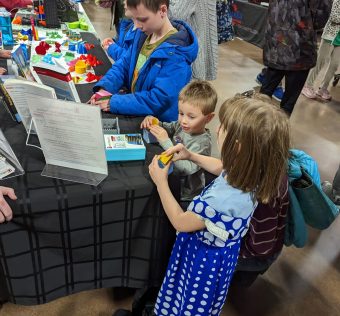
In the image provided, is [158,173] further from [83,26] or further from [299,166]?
[83,26]

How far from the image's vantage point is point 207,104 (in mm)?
1257

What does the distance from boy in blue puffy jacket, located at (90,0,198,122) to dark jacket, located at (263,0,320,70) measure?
57.7 inches

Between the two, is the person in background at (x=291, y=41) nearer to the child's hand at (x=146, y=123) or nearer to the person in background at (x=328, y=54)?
the person in background at (x=328, y=54)

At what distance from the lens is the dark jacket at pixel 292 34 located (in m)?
2.52

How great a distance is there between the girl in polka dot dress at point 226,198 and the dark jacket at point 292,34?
2.02 metres

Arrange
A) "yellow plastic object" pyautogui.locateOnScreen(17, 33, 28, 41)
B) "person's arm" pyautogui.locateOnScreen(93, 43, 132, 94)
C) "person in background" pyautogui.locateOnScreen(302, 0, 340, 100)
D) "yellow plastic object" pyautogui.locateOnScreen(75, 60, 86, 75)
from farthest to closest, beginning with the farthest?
"person in background" pyautogui.locateOnScreen(302, 0, 340, 100), "yellow plastic object" pyautogui.locateOnScreen(17, 33, 28, 41), "yellow plastic object" pyautogui.locateOnScreen(75, 60, 86, 75), "person's arm" pyautogui.locateOnScreen(93, 43, 132, 94)

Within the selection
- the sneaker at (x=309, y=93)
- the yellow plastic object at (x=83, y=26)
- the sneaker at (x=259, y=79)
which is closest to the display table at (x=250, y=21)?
the sneaker at (x=259, y=79)

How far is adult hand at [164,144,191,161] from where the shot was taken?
41.4 inches

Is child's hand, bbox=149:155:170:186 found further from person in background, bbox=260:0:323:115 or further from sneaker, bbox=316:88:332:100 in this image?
sneaker, bbox=316:88:332:100

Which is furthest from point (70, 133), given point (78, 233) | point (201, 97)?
point (201, 97)

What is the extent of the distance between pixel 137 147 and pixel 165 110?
427 mm

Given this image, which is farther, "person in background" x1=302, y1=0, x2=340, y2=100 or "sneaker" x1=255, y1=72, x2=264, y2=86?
"sneaker" x1=255, y1=72, x2=264, y2=86

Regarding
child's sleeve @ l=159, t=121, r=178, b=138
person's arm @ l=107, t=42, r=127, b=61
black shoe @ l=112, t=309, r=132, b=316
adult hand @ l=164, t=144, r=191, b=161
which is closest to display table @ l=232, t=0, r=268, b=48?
person's arm @ l=107, t=42, r=127, b=61

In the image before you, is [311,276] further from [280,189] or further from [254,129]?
[254,129]
